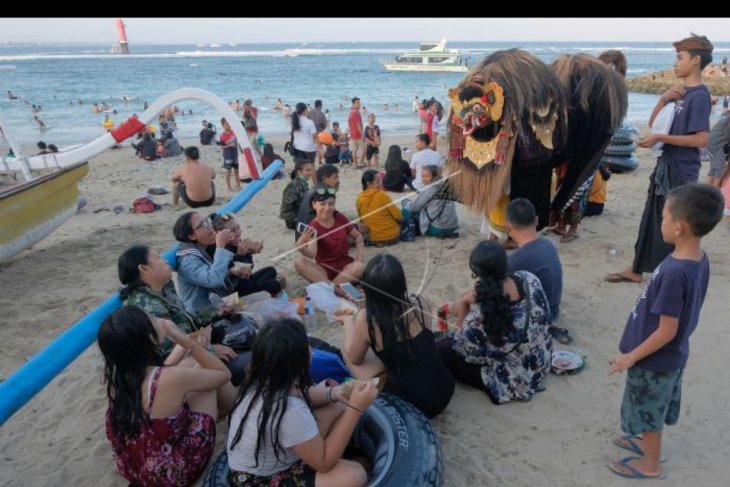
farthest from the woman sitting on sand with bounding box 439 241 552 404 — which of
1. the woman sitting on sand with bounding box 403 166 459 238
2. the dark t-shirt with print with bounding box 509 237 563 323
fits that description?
the woman sitting on sand with bounding box 403 166 459 238

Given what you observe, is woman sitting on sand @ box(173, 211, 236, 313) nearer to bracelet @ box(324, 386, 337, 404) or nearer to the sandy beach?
the sandy beach

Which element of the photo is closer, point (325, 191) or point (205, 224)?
point (205, 224)

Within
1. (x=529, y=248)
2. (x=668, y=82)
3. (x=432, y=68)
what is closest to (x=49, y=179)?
(x=529, y=248)

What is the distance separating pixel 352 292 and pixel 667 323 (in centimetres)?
309

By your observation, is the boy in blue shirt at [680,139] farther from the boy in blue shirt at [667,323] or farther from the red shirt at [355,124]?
the red shirt at [355,124]

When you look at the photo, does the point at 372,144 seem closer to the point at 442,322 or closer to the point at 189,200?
the point at 189,200

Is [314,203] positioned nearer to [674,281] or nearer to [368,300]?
[368,300]

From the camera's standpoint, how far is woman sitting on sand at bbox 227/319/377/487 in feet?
7.77

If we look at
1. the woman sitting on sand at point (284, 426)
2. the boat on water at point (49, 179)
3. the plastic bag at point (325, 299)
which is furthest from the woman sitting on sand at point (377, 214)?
the woman sitting on sand at point (284, 426)

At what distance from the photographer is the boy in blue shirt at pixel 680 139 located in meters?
4.25

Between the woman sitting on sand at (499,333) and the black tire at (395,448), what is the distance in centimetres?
69

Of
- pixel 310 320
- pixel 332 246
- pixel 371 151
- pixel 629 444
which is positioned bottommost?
pixel 371 151

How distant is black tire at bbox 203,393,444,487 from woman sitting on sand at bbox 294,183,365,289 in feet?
7.65

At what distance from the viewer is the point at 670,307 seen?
2459 millimetres
